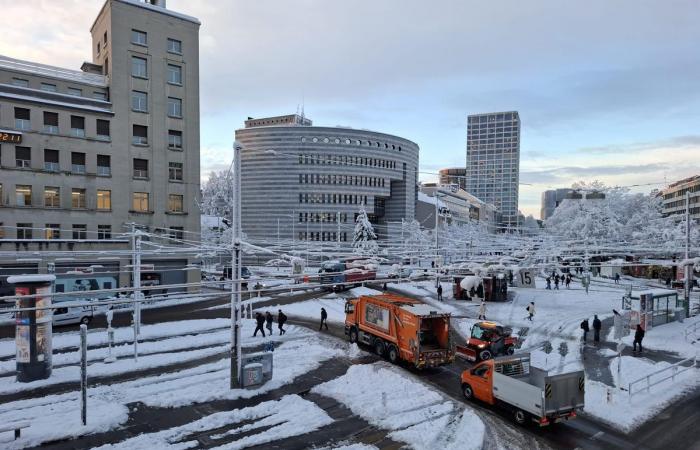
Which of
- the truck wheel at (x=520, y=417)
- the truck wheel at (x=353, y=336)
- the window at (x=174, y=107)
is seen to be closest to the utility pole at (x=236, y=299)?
the truck wheel at (x=353, y=336)

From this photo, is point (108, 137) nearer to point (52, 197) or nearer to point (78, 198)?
point (78, 198)

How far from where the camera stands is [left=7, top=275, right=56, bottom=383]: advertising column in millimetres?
18203

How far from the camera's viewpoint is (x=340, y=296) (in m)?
42.9

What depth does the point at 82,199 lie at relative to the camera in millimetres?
38812

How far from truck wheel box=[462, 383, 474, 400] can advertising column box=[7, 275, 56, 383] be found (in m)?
17.6

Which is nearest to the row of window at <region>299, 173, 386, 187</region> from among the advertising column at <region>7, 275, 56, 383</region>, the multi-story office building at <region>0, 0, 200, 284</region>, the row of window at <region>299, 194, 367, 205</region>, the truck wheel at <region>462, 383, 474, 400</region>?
the row of window at <region>299, 194, 367, 205</region>

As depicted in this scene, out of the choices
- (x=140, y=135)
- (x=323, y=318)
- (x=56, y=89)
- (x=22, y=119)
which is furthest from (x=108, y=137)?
(x=323, y=318)

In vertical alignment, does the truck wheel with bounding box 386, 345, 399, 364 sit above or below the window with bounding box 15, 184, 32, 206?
below

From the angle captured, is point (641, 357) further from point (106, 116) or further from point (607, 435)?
point (106, 116)

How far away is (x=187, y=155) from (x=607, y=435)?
Result: 41.5 metres

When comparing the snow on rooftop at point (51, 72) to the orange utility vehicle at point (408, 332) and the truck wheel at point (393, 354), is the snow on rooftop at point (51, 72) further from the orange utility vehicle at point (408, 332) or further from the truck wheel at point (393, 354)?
the truck wheel at point (393, 354)

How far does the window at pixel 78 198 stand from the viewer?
126ft

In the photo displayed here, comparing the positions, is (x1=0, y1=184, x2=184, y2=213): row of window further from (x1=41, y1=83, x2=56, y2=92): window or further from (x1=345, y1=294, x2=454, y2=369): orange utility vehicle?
(x1=345, y1=294, x2=454, y2=369): orange utility vehicle

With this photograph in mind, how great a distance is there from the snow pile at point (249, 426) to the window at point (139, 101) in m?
35.0
